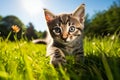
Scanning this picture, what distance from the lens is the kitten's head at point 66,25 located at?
3.45 metres

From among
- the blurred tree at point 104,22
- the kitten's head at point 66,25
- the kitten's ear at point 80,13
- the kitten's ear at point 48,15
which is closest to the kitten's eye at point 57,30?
the kitten's head at point 66,25

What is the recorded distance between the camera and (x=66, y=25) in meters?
3.53

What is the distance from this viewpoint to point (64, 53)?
3623mm

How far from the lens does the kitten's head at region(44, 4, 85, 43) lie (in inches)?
136

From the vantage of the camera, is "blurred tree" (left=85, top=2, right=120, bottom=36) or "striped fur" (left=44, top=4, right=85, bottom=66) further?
"blurred tree" (left=85, top=2, right=120, bottom=36)

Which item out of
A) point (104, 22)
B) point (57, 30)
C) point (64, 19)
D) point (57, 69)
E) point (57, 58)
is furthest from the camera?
point (104, 22)

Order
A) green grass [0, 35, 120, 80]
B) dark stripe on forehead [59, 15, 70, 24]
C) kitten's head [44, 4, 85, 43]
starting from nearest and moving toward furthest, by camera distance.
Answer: green grass [0, 35, 120, 80]
kitten's head [44, 4, 85, 43]
dark stripe on forehead [59, 15, 70, 24]

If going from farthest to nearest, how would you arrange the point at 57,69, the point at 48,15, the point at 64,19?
the point at 48,15 → the point at 64,19 → the point at 57,69

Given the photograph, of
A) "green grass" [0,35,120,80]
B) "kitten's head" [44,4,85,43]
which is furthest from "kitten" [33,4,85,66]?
"green grass" [0,35,120,80]

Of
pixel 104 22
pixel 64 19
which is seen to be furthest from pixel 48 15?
pixel 104 22

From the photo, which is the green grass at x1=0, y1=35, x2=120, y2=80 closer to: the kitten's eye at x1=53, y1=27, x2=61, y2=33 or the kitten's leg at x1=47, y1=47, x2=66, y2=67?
the kitten's leg at x1=47, y1=47, x2=66, y2=67

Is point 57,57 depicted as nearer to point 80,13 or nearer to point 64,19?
point 64,19

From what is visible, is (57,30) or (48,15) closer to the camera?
(57,30)

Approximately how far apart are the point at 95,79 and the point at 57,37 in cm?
137
